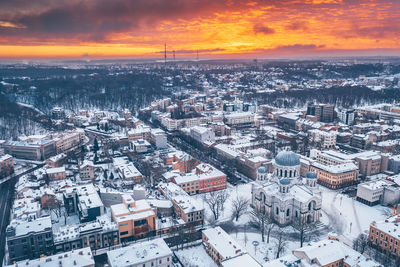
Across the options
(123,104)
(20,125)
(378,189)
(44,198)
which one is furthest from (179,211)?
(123,104)

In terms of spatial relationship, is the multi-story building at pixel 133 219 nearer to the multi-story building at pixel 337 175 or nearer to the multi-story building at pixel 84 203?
the multi-story building at pixel 84 203

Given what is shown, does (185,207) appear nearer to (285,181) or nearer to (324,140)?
(285,181)

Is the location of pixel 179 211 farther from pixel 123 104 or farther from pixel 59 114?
pixel 123 104

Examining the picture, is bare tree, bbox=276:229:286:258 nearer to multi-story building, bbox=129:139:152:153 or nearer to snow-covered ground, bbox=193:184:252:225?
snow-covered ground, bbox=193:184:252:225

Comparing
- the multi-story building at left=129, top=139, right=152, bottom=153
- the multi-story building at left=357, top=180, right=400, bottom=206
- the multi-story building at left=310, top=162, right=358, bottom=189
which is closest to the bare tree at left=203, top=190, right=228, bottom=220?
the multi-story building at left=310, top=162, right=358, bottom=189

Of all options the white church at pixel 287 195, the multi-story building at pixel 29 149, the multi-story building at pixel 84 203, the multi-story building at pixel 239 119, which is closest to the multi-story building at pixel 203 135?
the multi-story building at pixel 239 119
